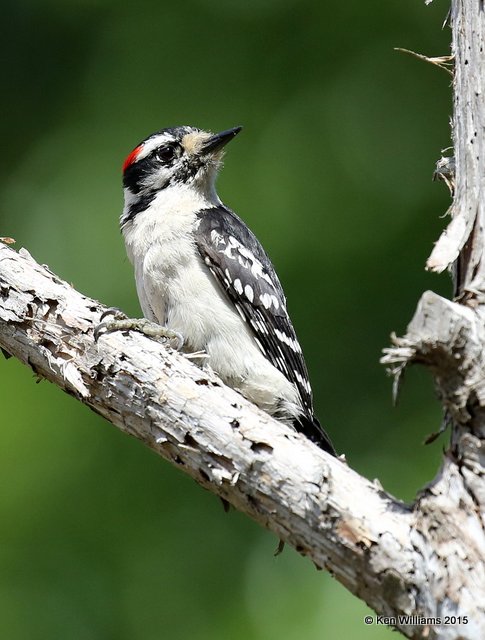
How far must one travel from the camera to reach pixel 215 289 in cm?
465

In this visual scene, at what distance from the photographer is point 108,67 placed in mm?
7121

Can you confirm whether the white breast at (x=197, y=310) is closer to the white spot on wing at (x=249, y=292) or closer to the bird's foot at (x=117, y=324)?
the white spot on wing at (x=249, y=292)

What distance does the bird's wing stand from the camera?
464 centimetres

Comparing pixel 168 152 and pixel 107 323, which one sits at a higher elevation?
pixel 168 152

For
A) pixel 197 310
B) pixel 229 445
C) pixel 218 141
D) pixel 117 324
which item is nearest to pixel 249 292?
pixel 197 310

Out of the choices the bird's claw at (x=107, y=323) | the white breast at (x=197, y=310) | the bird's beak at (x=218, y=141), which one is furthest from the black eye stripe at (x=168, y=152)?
the bird's claw at (x=107, y=323)

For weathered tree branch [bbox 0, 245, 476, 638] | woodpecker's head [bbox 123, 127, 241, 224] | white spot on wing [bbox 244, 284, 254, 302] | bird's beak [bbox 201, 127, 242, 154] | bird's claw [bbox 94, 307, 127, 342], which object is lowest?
weathered tree branch [bbox 0, 245, 476, 638]

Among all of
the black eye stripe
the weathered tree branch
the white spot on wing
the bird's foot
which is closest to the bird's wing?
the white spot on wing

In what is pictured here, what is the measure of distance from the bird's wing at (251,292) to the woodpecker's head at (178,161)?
0.36 metres

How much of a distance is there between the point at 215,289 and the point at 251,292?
0.20 m

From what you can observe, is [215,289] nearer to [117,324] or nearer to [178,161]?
[178,161]

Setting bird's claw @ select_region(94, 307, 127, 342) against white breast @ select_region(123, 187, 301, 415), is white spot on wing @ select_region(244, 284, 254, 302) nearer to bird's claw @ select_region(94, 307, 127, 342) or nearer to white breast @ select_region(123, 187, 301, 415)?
white breast @ select_region(123, 187, 301, 415)

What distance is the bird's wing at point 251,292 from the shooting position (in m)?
4.64

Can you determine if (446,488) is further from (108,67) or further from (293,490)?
(108,67)
